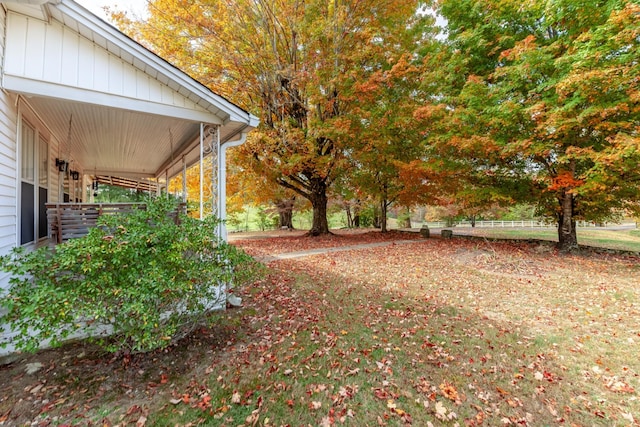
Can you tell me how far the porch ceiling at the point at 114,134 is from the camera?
509 cm

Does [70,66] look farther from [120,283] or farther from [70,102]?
[120,283]

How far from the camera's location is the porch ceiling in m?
5.09

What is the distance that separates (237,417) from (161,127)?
5.84 meters

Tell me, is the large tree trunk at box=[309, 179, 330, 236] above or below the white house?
Answer: below

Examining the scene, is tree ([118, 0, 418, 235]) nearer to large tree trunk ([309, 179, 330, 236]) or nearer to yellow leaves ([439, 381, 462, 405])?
large tree trunk ([309, 179, 330, 236])

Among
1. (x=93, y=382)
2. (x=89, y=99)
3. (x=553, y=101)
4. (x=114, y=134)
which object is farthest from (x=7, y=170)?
(x=553, y=101)

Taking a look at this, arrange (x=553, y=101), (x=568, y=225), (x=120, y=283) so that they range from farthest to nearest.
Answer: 1. (x=568, y=225)
2. (x=553, y=101)
3. (x=120, y=283)

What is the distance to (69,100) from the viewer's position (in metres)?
3.98

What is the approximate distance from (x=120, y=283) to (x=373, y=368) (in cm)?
312

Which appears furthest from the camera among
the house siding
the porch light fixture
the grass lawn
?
the grass lawn

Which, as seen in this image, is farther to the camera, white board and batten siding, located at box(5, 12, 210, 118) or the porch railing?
the porch railing

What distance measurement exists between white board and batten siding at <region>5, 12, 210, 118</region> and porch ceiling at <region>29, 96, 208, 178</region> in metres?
0.29

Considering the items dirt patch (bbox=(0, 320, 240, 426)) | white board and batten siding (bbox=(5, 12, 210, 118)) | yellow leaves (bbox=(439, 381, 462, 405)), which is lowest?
yellow leaves (bbox=(439, 381, 462, 405))

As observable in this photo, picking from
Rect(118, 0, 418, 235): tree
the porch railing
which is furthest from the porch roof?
Rect(118, 0, 418, 235): tree
